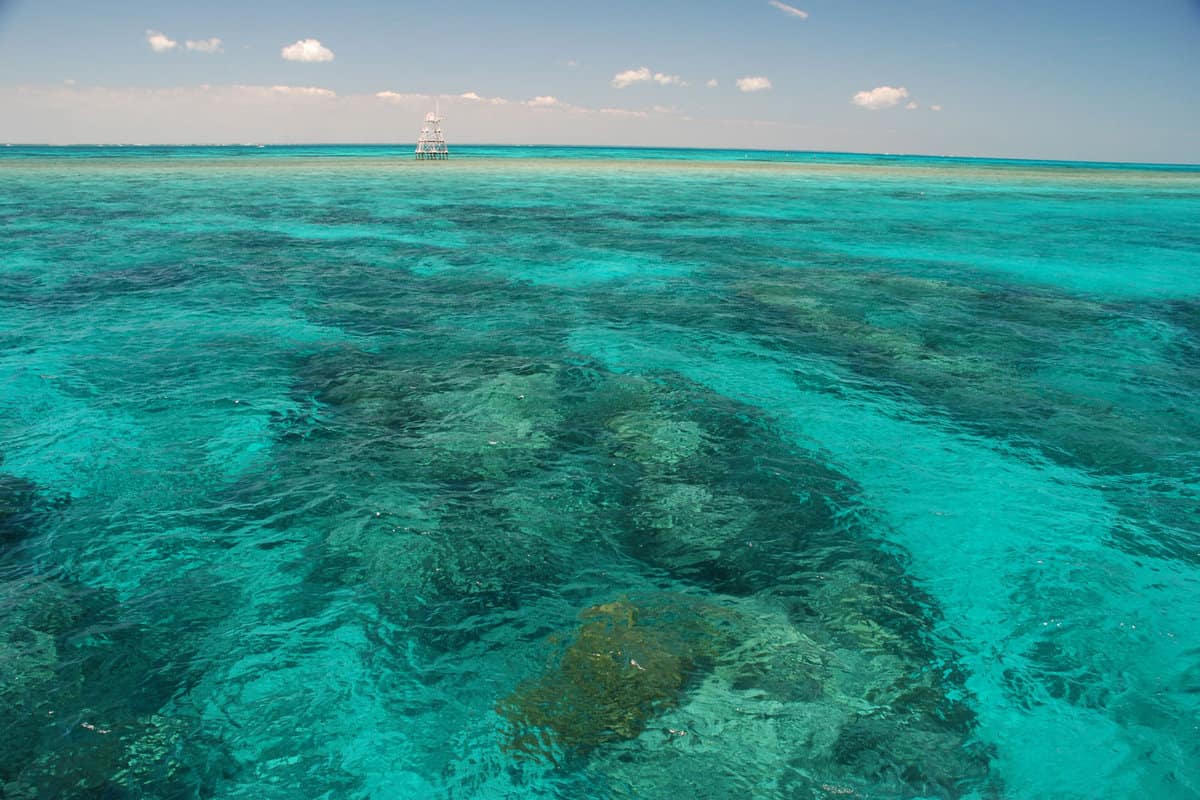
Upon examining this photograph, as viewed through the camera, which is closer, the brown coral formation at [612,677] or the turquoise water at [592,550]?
the turquoise water at [592,550]

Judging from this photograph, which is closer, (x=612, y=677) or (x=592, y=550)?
(x=612, y=677)

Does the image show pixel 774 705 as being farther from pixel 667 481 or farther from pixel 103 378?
pixel 103 378

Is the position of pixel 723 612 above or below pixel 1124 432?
below

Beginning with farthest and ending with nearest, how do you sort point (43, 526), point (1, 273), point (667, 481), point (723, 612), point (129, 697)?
point (1, 273) < point (667, 481) < point (43, 526) < point (723, 612) < point (129, 697)

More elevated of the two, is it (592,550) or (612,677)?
(592,550)

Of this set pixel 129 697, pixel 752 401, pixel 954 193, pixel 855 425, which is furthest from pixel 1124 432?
pixel 954 193

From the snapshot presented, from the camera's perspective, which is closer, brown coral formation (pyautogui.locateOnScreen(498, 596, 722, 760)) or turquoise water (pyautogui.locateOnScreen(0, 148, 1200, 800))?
turquoise water (pyautogui.locateOnScreen(0, 148, 1200, 800))

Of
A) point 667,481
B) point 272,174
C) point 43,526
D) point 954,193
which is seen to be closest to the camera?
point 43,526

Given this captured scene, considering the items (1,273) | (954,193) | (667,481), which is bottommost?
(667,481)
